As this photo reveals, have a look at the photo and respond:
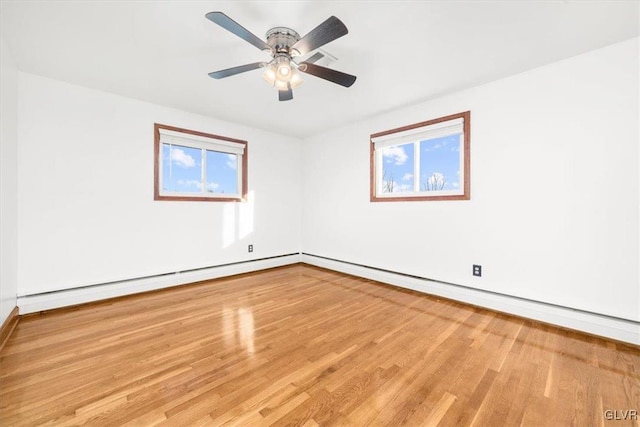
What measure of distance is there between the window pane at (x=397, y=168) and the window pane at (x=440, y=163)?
0.18 metres

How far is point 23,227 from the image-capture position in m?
2.52

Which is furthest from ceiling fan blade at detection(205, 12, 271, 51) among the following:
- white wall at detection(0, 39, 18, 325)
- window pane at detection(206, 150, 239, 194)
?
window pane at detection(206, 150, 239, 194)

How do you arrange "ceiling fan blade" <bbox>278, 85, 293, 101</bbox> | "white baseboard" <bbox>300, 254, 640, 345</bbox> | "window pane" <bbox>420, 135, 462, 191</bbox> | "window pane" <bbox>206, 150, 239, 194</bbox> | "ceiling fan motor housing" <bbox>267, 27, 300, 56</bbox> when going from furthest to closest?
"window pane" <bbox>206, 150, 239, 194</bbox>
"window pane" <bbox>420, 135, 462, 191</bbox>
"ceiling fan blade" <bbox>278, 85, 293, 101</bbox>
"white baseboard" <bbox>300, 254, 640, 345</bbox>
"ceiling fan motor housing" <bbox>267, 27, 300, 56</bbox>

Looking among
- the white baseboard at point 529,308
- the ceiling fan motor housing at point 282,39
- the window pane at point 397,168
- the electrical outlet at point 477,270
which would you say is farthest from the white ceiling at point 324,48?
the white baseboard at point 529,308

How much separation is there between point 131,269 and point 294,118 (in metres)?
2.92

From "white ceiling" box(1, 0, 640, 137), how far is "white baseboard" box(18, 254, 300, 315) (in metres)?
2.23

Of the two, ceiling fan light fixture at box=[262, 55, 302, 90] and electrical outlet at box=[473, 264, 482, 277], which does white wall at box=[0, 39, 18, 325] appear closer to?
ceiling fan light fixture at box=[262, 55, 302, 90]

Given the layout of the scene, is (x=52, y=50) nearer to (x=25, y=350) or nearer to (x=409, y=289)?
(x=25, y=350)

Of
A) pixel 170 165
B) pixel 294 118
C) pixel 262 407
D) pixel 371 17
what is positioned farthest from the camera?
pixel 294 118

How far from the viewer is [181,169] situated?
3.61 metres

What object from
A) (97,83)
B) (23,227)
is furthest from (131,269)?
(97,83)

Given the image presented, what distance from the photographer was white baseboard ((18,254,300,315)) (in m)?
2.55

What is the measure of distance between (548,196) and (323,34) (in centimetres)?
241

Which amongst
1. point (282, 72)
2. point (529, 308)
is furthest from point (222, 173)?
point (529, 308)
